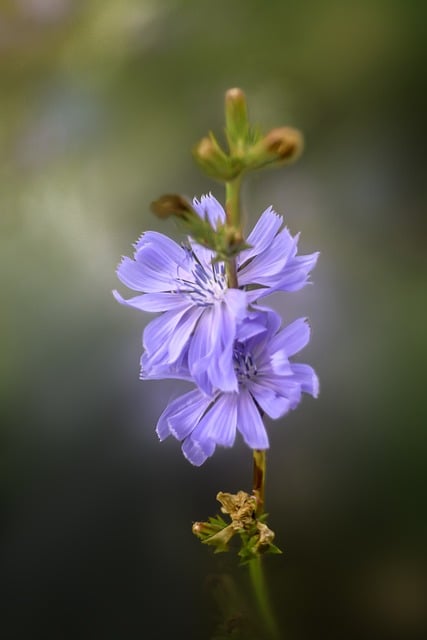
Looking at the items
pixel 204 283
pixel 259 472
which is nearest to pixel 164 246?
pixel 204 283

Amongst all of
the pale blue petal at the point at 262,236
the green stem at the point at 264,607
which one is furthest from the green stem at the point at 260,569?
the pale blue petal at the point at 262,236

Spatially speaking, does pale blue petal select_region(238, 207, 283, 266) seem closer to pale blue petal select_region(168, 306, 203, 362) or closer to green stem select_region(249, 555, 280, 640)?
pale blue petal select_region(168, 306, 203, 362)

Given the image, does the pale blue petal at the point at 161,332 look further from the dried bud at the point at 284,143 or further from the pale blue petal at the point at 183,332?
the dried bud at the point at 284,143

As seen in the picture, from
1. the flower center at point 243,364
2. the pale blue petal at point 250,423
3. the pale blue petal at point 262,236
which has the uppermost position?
the pale blue petal at point 262,236

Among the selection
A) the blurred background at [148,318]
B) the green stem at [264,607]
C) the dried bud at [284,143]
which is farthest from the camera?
the blurred background at [148,318]

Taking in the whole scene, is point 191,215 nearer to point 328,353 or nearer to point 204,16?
point 328,353

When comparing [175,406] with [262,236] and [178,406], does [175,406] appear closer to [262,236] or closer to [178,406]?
[178,406]

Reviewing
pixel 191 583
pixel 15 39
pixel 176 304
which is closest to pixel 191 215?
pixel 176 304

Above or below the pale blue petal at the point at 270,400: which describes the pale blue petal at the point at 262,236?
above
